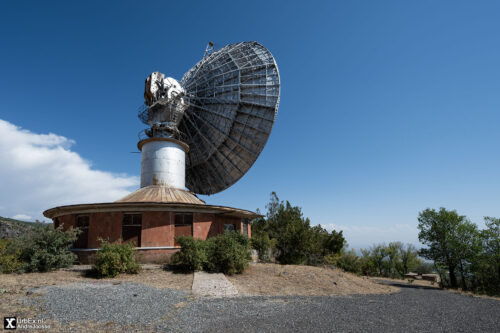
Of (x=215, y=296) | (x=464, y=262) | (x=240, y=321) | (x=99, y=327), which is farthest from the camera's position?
(x=464, y=262)

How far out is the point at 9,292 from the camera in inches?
352

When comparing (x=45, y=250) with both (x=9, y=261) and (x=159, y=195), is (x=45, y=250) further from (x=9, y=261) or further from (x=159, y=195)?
(x=159, y=195)

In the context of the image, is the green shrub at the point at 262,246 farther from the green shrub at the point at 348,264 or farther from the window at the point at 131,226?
the green shrub at the point at 348,264

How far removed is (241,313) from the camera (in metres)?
7.78

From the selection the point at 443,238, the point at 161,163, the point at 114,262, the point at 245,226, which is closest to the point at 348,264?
the point at 443,238

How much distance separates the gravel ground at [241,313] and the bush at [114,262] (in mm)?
2514

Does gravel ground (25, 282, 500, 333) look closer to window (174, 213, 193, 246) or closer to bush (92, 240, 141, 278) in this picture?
bush (92, 240, 141, 278)

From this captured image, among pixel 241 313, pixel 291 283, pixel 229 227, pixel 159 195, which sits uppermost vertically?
pixel 159 195

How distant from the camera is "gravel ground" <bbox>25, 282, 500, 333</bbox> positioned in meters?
6.78

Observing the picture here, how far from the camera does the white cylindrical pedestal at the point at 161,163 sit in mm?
23016

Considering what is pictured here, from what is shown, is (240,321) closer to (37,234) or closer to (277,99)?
(37,234)

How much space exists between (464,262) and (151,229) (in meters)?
27.9

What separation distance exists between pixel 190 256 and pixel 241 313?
23.2 ft

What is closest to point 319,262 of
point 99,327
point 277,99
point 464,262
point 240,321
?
point 464,262
